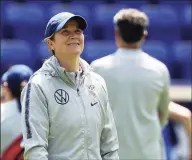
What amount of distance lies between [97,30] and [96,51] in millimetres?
952

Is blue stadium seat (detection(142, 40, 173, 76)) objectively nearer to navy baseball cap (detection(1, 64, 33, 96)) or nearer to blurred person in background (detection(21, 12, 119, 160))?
navy baseball cap (detection(1, 64, 33, 96))

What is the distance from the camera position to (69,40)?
374 cm

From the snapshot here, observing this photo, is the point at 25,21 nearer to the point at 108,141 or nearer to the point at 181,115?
the point at 181,115

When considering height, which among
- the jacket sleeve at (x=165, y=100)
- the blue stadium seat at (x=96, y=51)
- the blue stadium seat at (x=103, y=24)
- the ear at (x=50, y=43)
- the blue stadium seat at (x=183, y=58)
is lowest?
the blue stadium seat at (x=183, y=58)

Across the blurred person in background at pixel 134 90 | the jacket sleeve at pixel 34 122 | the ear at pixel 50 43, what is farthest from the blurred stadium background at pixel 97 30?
the jacket sleeve at pixel 34 122

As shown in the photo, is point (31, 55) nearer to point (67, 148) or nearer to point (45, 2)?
point (45, 2)

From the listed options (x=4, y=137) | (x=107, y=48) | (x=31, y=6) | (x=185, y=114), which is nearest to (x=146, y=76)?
(x=185, y=114)

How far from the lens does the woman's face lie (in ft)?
12.2

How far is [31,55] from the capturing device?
1346 centimetres

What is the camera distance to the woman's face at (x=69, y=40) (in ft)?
12.2

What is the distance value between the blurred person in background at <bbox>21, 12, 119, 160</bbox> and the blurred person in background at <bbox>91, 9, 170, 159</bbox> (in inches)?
39.9

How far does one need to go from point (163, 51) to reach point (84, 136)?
10.1 metres

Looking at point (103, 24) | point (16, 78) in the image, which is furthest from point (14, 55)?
point (16, 78)

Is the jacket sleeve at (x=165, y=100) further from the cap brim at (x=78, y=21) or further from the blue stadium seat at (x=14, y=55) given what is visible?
the blue stadium seat at (x=14, y=55)
